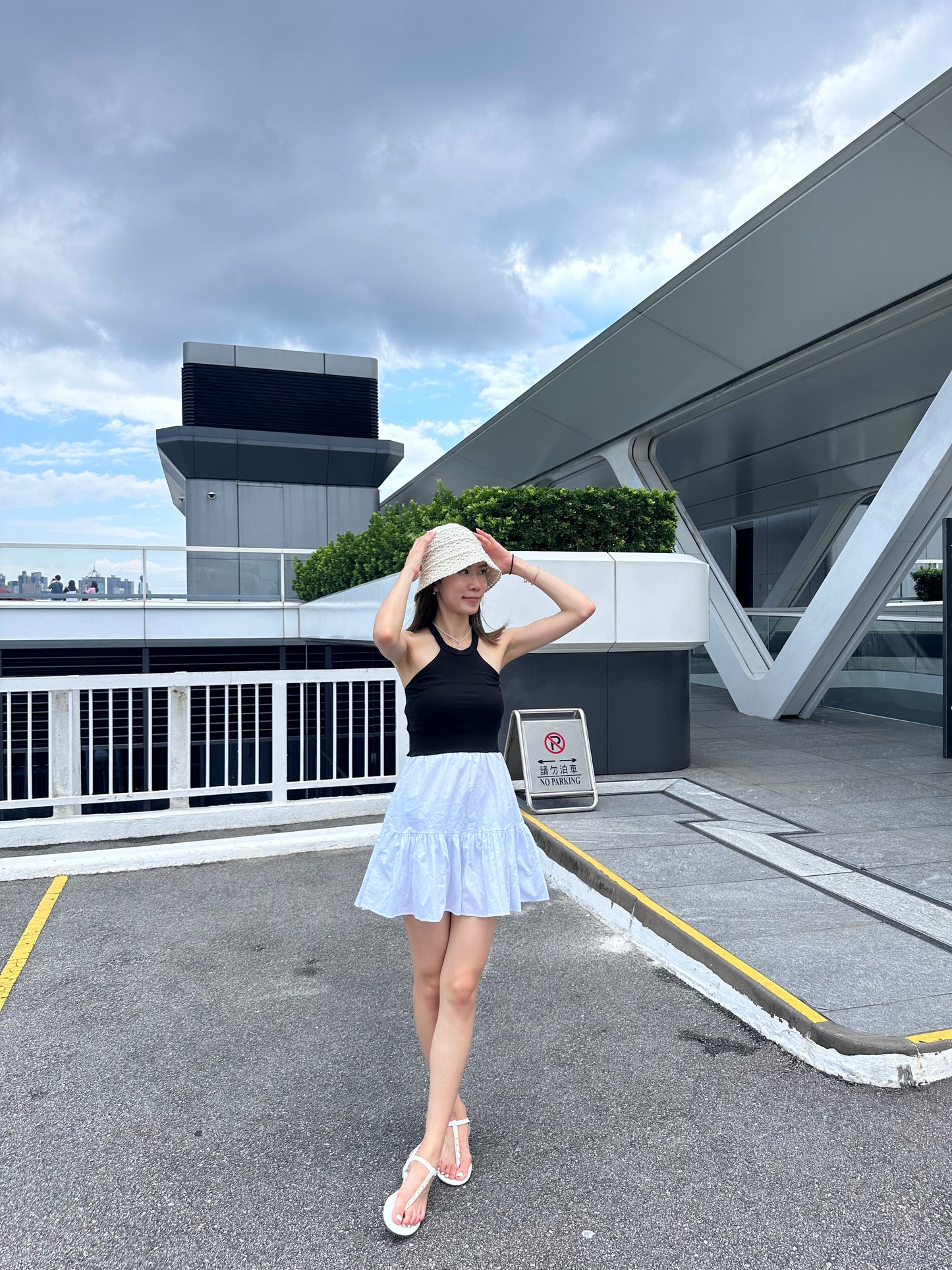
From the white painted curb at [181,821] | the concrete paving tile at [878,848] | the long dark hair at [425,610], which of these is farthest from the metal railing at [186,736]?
the long dark hair at [425,610]

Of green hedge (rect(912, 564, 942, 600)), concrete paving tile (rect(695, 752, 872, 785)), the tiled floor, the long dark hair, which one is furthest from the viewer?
green hedge (rect(912, 564, 942, 600))

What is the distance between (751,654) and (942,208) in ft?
27.2

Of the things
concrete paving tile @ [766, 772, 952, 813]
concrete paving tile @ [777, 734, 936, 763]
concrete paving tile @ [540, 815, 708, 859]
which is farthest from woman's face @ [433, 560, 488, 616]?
concrete paving tile @ [777, 734, 936, 763]

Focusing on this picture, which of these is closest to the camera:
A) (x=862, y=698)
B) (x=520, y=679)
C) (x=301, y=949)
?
(x=301, y=949)

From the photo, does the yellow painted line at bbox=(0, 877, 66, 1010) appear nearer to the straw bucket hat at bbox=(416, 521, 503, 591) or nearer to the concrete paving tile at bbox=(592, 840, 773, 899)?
the straw bucket hat at bbox=(416, 521, 503, 591)

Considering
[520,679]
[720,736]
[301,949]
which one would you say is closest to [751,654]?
[720,736]

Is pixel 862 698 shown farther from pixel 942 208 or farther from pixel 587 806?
pixel 587 806

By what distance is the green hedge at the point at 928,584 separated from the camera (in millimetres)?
15531

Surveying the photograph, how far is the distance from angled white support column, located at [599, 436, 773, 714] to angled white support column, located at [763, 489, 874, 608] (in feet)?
28.2

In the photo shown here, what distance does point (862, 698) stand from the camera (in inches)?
586

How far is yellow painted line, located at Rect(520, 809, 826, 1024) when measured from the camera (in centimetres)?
364

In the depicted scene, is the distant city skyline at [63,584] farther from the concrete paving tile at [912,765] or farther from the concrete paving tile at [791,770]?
the concrete paving tile at [912,765]

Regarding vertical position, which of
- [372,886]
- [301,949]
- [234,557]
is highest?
[234,557]

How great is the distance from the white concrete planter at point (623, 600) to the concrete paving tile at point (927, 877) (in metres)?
3.81
